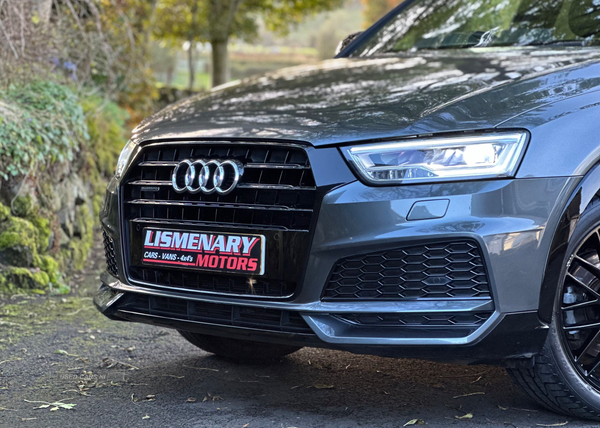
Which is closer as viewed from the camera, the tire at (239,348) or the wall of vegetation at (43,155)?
the tire at (239,348)

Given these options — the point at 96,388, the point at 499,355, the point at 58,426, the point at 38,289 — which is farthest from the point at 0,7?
the point at 499,355

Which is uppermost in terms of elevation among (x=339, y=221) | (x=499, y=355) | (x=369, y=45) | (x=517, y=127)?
(x=369, y=45)

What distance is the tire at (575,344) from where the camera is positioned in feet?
8.56

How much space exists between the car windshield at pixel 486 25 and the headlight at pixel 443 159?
1.21 metres

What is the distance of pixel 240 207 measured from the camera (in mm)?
2672

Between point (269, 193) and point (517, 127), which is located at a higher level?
point (517, 127)

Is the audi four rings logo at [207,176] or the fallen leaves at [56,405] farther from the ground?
the audi four rings logo at [207,176]

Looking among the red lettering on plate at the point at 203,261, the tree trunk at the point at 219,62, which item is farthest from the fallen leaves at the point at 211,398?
the tree trunk at the point at 219,62

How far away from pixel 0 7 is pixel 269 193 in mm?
3634

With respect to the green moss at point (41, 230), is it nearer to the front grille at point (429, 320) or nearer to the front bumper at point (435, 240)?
the front bumper at point (435, 240)

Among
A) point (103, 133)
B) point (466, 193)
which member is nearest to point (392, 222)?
point (466, 193)

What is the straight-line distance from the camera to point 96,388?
329 cm

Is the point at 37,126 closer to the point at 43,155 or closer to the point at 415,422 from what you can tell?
the point at 43,155

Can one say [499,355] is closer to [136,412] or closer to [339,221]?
[339,221]
